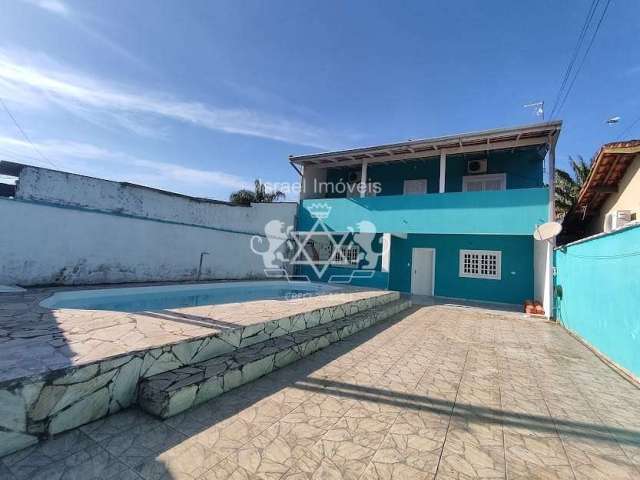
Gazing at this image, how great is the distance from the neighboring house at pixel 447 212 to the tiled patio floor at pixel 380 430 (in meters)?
7.09

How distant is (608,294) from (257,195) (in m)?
26.0

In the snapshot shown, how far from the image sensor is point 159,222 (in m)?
11.4

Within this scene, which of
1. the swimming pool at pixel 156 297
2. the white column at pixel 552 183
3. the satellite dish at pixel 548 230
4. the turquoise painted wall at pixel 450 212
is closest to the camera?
the swimming pool at pixel 156 297

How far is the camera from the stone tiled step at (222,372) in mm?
3061

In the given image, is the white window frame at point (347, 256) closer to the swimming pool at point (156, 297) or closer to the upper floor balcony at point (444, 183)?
the upper floor balcony at point (444, 183)

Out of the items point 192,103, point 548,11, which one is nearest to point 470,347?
point 548,11

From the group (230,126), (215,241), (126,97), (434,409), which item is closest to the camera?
(434,409)

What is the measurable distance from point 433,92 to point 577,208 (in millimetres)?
7389

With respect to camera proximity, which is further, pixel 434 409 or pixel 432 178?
pixel 432 178

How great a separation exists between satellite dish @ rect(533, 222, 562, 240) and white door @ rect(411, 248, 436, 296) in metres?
5.28

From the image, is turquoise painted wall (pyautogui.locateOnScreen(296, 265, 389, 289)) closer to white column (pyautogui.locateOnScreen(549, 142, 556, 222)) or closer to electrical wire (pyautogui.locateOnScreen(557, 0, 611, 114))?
white column (pyautogui.locateOnScreen(549, 142, 556, 222))

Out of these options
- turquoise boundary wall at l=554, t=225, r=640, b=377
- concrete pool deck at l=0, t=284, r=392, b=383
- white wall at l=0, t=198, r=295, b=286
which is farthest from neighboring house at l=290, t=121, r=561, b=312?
concrete pool deck at l=0, t=284, r=392, b=383

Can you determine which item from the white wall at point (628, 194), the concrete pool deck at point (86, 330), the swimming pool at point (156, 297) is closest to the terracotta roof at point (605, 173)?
the white wall at point (628, 194)

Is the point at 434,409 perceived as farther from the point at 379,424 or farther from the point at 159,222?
the point at 159,222
